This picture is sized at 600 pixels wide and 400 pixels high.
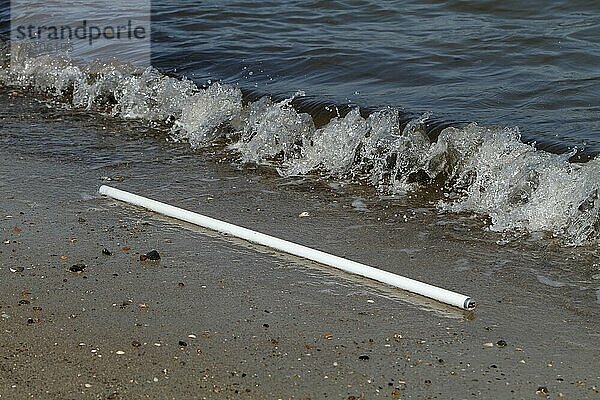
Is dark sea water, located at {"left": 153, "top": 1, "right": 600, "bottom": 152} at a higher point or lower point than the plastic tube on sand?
higher

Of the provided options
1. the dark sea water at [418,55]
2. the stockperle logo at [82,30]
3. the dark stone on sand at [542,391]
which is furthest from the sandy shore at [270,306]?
the stockperle logo at [82,30]

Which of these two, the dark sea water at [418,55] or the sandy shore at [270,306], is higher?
the dark sea water at [418,55]

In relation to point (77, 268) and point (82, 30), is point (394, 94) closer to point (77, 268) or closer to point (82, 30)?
point (77, 268)

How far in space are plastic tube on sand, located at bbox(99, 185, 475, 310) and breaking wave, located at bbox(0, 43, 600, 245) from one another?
1016 millimetres

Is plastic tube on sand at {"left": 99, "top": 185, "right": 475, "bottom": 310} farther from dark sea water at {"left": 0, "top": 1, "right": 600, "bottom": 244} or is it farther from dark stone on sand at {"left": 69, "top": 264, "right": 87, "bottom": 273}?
dark sea water at {"left": 0, "top": 1, "right": 600, "bottom": 244}

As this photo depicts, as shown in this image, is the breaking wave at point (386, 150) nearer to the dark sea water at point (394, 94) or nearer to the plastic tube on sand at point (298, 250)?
the dark sea water at point (394, 94)

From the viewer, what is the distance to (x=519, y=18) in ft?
29.5

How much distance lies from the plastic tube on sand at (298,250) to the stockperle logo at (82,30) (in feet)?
Result: 13.1

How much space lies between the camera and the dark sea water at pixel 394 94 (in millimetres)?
5207

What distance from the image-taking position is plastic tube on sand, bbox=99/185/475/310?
365 centimetres

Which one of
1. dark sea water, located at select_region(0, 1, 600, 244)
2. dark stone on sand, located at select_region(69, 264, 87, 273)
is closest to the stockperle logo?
dark sea water, located at select_region(0, 1, 600, 244)

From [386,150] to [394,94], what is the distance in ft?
4.76

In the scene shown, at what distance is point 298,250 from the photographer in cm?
412

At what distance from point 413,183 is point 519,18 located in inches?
166
